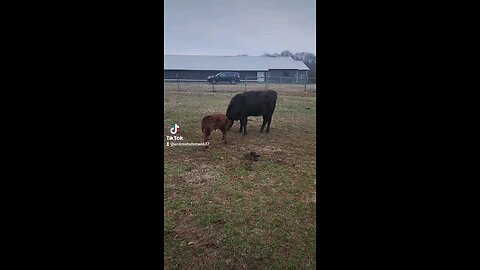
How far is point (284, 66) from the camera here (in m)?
1.41

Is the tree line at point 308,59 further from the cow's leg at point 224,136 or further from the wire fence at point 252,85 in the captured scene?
the cow's leg at point 224,136

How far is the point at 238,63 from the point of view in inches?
53.6

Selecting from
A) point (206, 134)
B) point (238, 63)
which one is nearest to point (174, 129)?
point (238, 63)

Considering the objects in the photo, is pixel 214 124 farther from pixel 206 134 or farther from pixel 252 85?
pixel 252 85

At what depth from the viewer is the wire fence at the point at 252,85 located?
1.30 meters

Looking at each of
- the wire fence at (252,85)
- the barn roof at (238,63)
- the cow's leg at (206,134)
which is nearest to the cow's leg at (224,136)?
the cow's leg at (206,134)

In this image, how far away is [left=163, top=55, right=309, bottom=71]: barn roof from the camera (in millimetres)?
1199

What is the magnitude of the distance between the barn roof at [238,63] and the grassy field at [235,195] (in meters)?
0.12

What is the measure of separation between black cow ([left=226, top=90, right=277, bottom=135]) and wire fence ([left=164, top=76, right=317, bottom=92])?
0.64ft

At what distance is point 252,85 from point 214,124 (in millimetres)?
431
